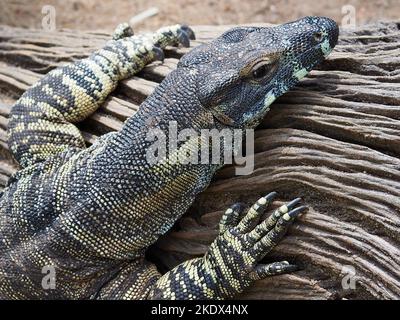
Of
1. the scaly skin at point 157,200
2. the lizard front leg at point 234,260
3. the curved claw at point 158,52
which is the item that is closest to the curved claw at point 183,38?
the curved claw at point 158,52

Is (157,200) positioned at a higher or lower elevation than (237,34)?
lower

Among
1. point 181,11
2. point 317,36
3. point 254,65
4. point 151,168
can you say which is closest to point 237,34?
point 254,65

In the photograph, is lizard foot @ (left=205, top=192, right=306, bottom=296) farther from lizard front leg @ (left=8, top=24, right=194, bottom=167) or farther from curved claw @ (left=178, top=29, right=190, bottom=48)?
curved claw @ (left=178, top=29, right=190, bottom=48)

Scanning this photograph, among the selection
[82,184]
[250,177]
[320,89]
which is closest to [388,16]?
[320,89]

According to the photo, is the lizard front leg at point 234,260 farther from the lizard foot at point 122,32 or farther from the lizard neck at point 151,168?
the lizard foot at point 122,32

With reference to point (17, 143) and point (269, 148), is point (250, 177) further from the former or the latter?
point (17, 143)

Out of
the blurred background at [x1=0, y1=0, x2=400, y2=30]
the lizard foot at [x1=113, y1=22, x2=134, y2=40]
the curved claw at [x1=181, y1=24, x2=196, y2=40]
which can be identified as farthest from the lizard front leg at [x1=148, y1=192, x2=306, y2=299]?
the blurred background at [x1=0, y1=0, x2=400, y2=30]

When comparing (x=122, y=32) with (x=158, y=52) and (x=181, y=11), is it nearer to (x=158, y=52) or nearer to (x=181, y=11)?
(x=158, y=52)
